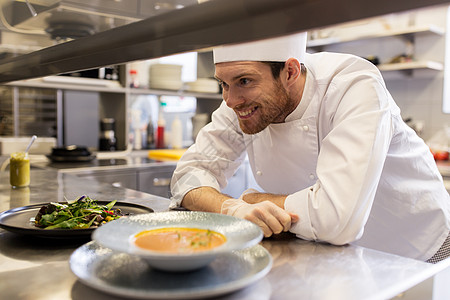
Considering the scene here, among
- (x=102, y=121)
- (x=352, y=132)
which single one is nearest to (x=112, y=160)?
(x=102, y=121)

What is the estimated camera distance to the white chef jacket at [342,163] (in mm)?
1120

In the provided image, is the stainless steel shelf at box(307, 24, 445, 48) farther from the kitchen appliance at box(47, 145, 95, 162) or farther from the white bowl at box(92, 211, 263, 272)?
the white bowl at box(92, 211, 263, 272)

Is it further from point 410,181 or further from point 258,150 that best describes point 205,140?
point 410,181

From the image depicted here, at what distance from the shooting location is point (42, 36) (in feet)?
3.64

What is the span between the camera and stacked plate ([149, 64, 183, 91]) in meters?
3.85

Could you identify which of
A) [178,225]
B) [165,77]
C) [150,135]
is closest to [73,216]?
[178,225]

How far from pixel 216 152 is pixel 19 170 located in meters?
0.86

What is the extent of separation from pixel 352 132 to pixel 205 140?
2.17 ft

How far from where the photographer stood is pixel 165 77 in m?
3.86

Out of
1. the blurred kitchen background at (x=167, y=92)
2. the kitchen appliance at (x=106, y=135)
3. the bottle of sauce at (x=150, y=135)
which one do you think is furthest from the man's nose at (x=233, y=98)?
the bottle of sauce at (x=150, y=135)

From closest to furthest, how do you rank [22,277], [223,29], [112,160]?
[223,29] → [22,277] → [112,160]

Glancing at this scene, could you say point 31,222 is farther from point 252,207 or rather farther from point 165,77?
point 165,77

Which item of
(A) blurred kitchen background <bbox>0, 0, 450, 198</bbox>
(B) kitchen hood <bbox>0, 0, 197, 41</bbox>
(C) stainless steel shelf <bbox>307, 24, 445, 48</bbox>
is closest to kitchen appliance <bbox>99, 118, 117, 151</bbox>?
(A) blurred kitchen background <bbox>0, 0, 450, 198</bbox>

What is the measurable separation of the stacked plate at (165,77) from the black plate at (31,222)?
8.83 feet
